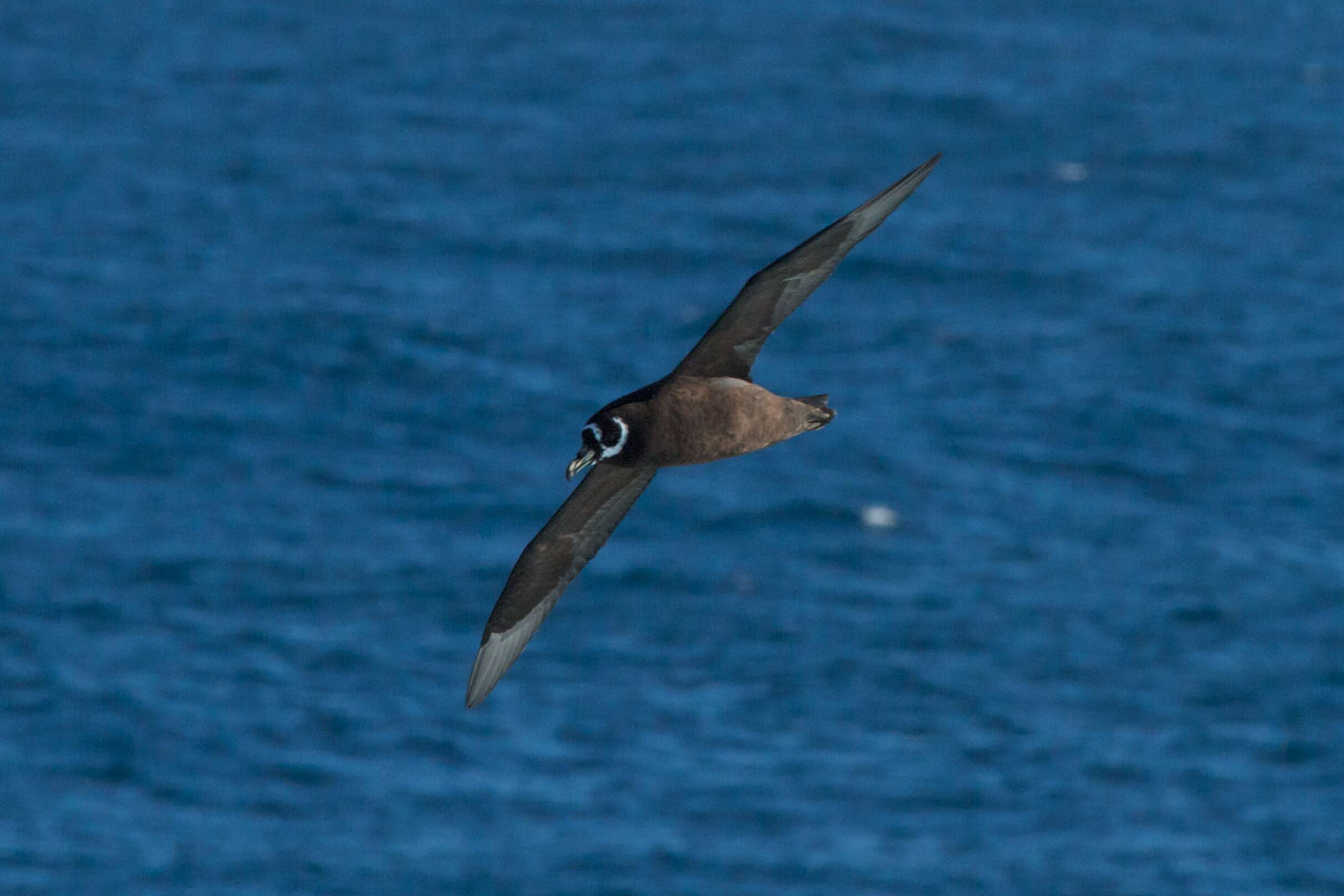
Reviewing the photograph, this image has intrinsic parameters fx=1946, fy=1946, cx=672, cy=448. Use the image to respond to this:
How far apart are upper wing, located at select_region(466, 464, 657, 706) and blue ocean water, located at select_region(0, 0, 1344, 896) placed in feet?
133

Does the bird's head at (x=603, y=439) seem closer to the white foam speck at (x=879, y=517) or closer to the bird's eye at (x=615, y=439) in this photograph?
the bird's eye at (x=615, y=439)

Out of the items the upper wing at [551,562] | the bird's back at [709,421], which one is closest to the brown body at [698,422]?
the bird's back at [709,421]

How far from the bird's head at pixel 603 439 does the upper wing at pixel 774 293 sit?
0.57 meters

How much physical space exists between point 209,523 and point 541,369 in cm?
1519

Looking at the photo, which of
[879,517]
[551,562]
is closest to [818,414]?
[551,562]

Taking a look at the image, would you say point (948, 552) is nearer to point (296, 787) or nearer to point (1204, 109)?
point (296, 787)

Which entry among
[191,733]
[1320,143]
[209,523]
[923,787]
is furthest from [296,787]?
[1320,143]

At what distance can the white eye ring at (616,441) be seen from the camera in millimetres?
13141

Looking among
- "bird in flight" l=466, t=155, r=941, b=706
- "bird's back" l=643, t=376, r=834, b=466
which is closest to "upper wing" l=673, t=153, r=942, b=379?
"bird in flight" l=466, t=155, r=941, b=706

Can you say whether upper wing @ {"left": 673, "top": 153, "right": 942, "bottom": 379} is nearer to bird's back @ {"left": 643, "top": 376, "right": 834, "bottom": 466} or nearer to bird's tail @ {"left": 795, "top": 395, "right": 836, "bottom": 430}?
bird's back @ {"left": 643, "top": 376, "right": 834, "bottom": 466}

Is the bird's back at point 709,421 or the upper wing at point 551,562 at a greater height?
the bird's back at point 709,421

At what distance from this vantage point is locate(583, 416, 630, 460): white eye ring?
1314cm

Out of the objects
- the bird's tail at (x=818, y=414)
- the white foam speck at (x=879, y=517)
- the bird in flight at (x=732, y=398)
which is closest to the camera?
the bird in flight at (x=732, y=398)

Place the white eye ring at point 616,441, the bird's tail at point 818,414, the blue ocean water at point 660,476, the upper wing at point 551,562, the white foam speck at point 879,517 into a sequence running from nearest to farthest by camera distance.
Answer: the white eye ring at point 616,441
the bird's tail at point 818,414
the upper wing at point 551,562
the blue ocean water at point 660,476
the white foam speck at point 879,517
